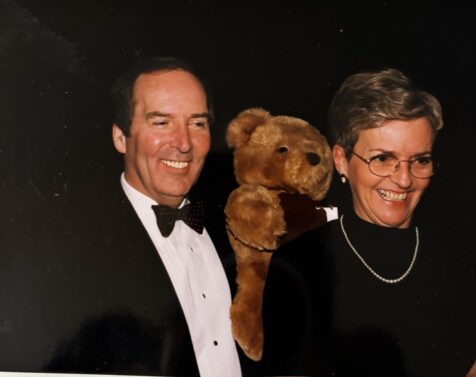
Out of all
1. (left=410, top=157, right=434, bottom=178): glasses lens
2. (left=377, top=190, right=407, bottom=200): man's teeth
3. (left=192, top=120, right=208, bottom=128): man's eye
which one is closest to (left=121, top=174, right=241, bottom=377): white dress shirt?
(left=192, top=120, right=208, bottom=128): man's eye

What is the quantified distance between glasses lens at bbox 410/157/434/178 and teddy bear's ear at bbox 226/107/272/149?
0.45 metres

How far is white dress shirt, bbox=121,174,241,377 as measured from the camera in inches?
61.0

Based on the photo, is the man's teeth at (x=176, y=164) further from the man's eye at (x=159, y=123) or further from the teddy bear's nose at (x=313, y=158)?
the teddy bear's nose at (x=313, y=158)

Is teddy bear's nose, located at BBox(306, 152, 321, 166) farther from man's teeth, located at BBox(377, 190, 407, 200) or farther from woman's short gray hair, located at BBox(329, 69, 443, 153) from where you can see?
man's teeth, located at BBox(377, 190, 407, 200)

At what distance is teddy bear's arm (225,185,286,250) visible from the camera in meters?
1.54

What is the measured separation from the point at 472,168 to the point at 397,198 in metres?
0.26

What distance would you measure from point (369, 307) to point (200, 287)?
497 mm

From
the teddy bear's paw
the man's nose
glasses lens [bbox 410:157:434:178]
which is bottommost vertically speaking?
the teddy bear's paw

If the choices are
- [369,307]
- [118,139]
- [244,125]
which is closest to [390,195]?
[369,307]

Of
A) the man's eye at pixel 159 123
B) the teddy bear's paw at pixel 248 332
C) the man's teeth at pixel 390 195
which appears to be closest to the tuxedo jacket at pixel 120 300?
the teddy bear's paw at pixel 248 332

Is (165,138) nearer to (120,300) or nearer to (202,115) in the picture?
(202,115)

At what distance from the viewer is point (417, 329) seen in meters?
1.59

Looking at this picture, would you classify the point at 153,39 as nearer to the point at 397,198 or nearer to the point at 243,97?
the point at 243,97

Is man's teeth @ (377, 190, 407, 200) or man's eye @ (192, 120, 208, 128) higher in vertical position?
man's eye @ (192, 120, 208, 128)
